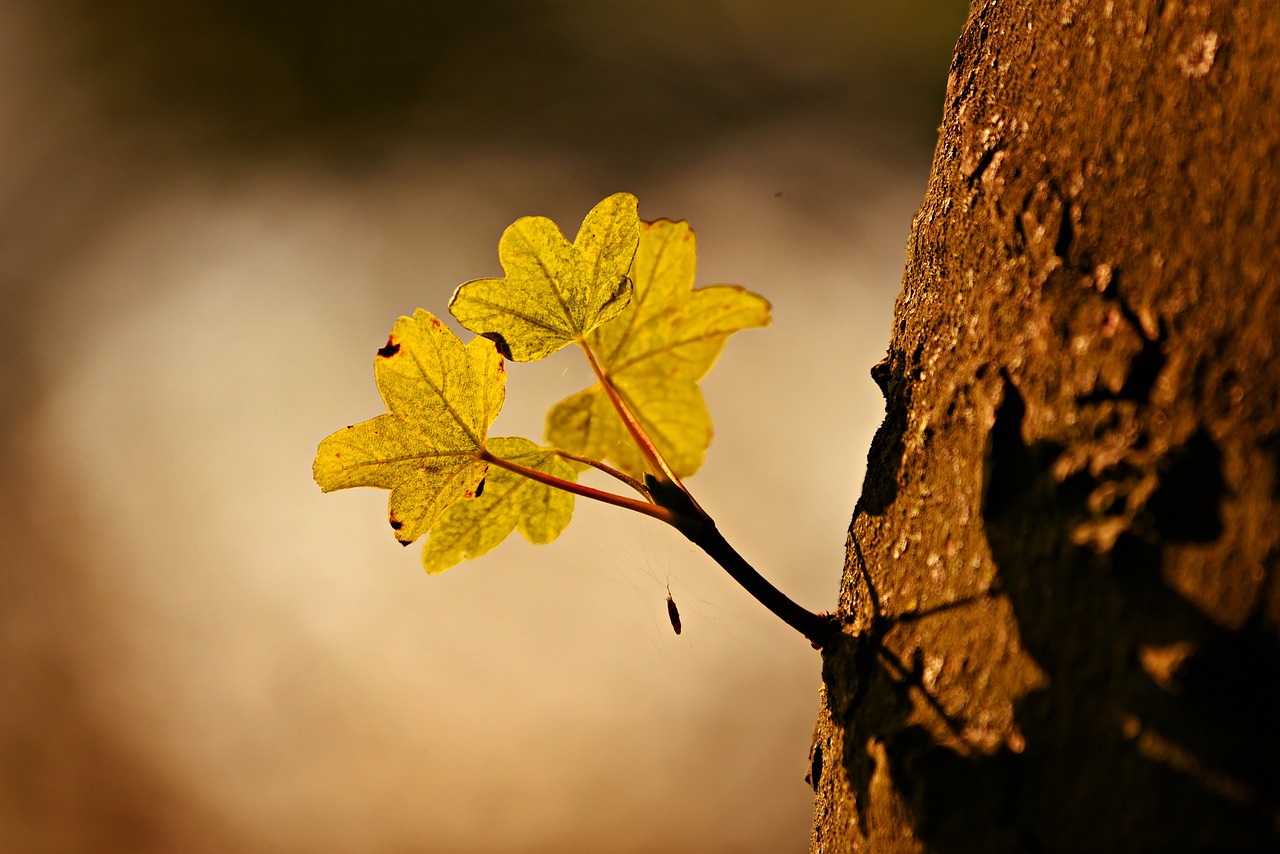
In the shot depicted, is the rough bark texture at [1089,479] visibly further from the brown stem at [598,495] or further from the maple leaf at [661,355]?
the maple leaf at [661,355]

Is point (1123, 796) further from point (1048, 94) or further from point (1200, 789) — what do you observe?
point (1048, 94)

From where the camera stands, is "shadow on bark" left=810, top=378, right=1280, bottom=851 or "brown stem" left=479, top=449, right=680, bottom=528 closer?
"shadow on bark" left=810, top=378, right=1280, bottom=851

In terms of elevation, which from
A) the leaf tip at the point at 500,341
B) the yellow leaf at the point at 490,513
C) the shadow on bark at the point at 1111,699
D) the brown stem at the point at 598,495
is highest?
the leaf tip at the point at 500,341

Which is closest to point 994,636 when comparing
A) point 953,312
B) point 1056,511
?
point 1056,511

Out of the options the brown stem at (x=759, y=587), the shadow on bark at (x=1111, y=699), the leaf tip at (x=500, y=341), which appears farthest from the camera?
the leaf tip at (x=500, y=341)

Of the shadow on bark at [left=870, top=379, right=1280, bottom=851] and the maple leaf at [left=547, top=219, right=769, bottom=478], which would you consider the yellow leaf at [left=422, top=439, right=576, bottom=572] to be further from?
the shadow on bark at [left=870, top=379, right=1280, bottom=851]

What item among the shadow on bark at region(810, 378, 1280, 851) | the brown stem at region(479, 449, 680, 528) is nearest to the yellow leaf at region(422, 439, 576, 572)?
the brown stem at region(479, 449, 680, 528)

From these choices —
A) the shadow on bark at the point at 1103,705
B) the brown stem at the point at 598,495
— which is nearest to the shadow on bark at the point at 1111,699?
the shadow on bark at the point at 1103,705

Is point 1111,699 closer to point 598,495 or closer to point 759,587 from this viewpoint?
point 759,587
